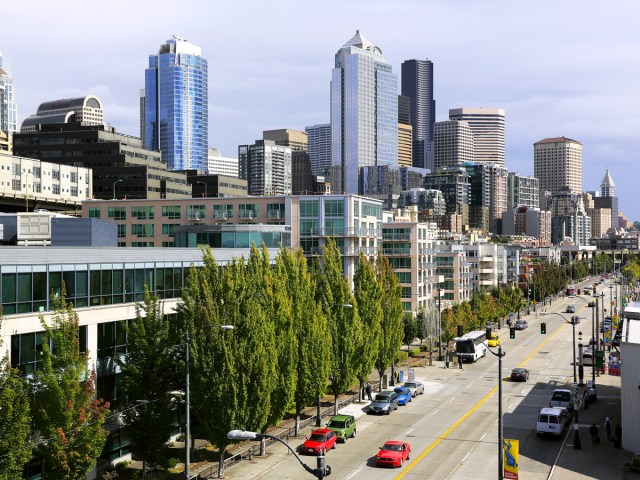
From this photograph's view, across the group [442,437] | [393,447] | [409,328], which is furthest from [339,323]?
[409,328]

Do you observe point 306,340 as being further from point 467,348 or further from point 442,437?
point 467,348

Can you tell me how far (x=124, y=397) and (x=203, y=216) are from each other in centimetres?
6317

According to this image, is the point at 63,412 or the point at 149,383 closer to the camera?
the point at 63,412

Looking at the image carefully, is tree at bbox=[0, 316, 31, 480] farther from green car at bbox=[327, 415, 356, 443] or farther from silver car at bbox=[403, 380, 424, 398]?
silver car at bbox=[403, 380, 424, 398]

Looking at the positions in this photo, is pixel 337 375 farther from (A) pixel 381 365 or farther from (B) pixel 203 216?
(B) pixel 203 216

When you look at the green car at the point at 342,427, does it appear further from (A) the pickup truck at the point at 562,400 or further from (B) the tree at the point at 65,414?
(B) the tree at the point at 65,414

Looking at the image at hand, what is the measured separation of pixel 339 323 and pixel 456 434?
41.0 feet

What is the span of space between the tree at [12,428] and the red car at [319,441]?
2251cm

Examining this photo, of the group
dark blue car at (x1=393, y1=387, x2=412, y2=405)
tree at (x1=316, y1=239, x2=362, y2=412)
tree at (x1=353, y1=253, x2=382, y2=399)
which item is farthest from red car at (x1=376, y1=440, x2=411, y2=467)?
dark blue car at (x1=393, y1=387, x2=412, y2=405)

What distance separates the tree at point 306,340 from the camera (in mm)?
53781

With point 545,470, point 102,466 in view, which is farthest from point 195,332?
point 545,470

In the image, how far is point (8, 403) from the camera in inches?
1218

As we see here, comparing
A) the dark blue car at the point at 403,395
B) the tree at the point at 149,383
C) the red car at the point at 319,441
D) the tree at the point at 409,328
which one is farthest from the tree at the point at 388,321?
the tree at the point at 409,328

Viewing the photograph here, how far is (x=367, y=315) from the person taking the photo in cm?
6912
